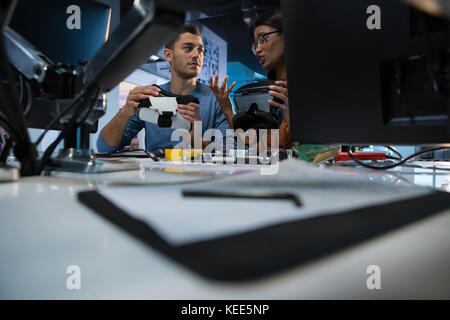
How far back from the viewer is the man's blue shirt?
5.88 feet

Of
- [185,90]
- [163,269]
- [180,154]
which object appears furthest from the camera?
[185,90]

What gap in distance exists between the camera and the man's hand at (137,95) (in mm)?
1097

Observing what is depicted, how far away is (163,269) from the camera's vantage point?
0.33 ft

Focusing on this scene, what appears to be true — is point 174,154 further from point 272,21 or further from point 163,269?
point 272,21

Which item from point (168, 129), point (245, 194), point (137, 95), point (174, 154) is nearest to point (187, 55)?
point (168, 129)

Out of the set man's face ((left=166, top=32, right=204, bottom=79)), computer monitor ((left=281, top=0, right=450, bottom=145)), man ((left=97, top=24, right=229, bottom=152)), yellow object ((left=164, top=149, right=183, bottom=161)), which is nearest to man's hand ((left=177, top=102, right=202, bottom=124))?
man ((left=97, top=24, right=229, bottom=152))

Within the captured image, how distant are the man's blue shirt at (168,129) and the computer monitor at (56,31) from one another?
111 cm

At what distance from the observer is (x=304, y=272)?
0.10 m

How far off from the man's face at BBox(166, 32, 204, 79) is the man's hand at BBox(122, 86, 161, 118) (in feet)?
2.75

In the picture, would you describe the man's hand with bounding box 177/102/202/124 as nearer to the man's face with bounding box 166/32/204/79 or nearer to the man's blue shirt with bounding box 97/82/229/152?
the man's blue shirt with bounding box 97/82/229/152

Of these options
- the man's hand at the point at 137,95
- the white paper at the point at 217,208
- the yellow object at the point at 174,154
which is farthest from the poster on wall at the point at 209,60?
the white paper at the point at 217,208

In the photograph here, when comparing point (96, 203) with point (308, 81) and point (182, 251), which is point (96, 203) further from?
point (308, 81)

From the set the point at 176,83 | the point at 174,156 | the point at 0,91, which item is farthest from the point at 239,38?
the point at 0,91

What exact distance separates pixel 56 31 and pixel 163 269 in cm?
61
